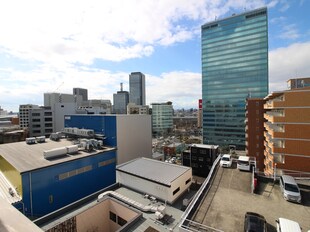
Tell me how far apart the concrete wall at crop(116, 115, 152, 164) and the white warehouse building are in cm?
772

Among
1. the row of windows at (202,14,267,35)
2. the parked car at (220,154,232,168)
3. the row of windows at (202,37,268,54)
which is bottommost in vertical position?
the parked car at (220,154,232,168)

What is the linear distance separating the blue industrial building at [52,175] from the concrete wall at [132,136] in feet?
7.15

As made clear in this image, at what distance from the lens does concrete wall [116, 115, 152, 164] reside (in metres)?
30.5

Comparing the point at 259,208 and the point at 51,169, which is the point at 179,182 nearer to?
the point at 259,208

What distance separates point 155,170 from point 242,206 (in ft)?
36.6

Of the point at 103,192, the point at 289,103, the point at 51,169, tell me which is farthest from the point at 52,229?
the point at 289,103

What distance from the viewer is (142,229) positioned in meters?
13.7

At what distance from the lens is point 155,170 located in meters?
21.4

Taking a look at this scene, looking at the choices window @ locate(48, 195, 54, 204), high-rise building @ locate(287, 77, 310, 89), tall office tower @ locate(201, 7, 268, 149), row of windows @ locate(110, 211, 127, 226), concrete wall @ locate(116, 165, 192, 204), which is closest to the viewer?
row of windows @ locate(110, 211, 127, 226)

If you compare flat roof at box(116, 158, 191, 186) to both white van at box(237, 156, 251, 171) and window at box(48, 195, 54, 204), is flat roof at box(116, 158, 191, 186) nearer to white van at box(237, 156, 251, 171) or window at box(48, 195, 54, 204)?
white van at box(237, 156, 251, 171)

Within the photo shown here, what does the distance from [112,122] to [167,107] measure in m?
97.1

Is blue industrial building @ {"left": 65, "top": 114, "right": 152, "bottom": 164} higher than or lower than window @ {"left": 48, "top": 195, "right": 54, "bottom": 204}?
higher

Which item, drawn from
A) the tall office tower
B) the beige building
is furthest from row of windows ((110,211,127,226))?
the tall office tower

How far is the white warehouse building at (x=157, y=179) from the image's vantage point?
18.3m
